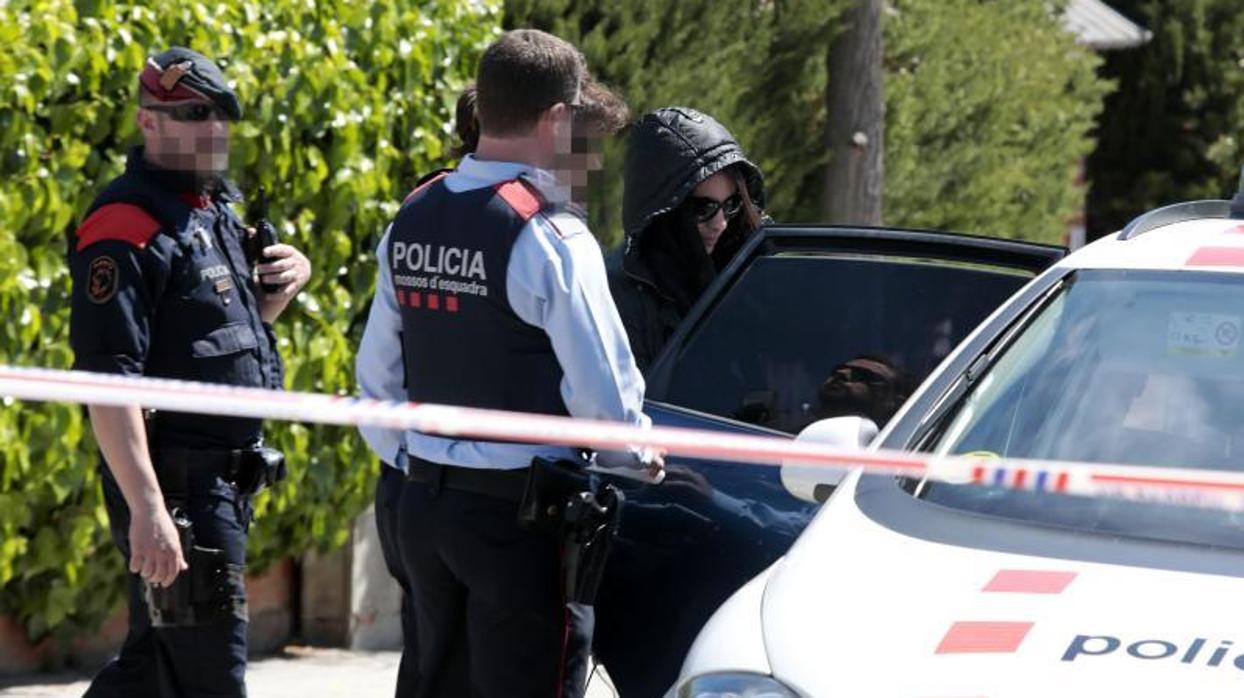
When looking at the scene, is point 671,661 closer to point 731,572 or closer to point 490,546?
point 731,572

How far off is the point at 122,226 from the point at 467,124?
1085 mm

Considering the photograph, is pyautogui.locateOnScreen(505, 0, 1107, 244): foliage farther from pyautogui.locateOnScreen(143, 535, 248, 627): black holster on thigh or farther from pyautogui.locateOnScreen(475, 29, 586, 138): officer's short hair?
pyautogui.locateOnScreen(475, 29, 586, 138): officer's short hair

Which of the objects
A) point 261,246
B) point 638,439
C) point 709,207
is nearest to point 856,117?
point 709,207

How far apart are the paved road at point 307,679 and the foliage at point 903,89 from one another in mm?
2179

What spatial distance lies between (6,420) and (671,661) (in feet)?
7.93

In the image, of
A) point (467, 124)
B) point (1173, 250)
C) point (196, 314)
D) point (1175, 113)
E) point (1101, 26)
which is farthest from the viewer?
point (1175, 113)

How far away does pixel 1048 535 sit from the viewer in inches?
147

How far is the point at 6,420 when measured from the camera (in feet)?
19.9

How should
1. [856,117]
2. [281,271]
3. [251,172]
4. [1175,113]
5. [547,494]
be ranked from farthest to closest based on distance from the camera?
[1175,113] → [856,117] → [251,172] → [281,271] → [547,494]

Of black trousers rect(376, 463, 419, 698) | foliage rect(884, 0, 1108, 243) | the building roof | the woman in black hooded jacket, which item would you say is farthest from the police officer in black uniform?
the building roof

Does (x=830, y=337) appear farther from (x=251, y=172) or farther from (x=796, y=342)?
(x=251, y=172)

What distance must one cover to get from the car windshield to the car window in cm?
68

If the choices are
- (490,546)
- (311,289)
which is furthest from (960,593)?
(311,289)

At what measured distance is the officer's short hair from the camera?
14.5ft
